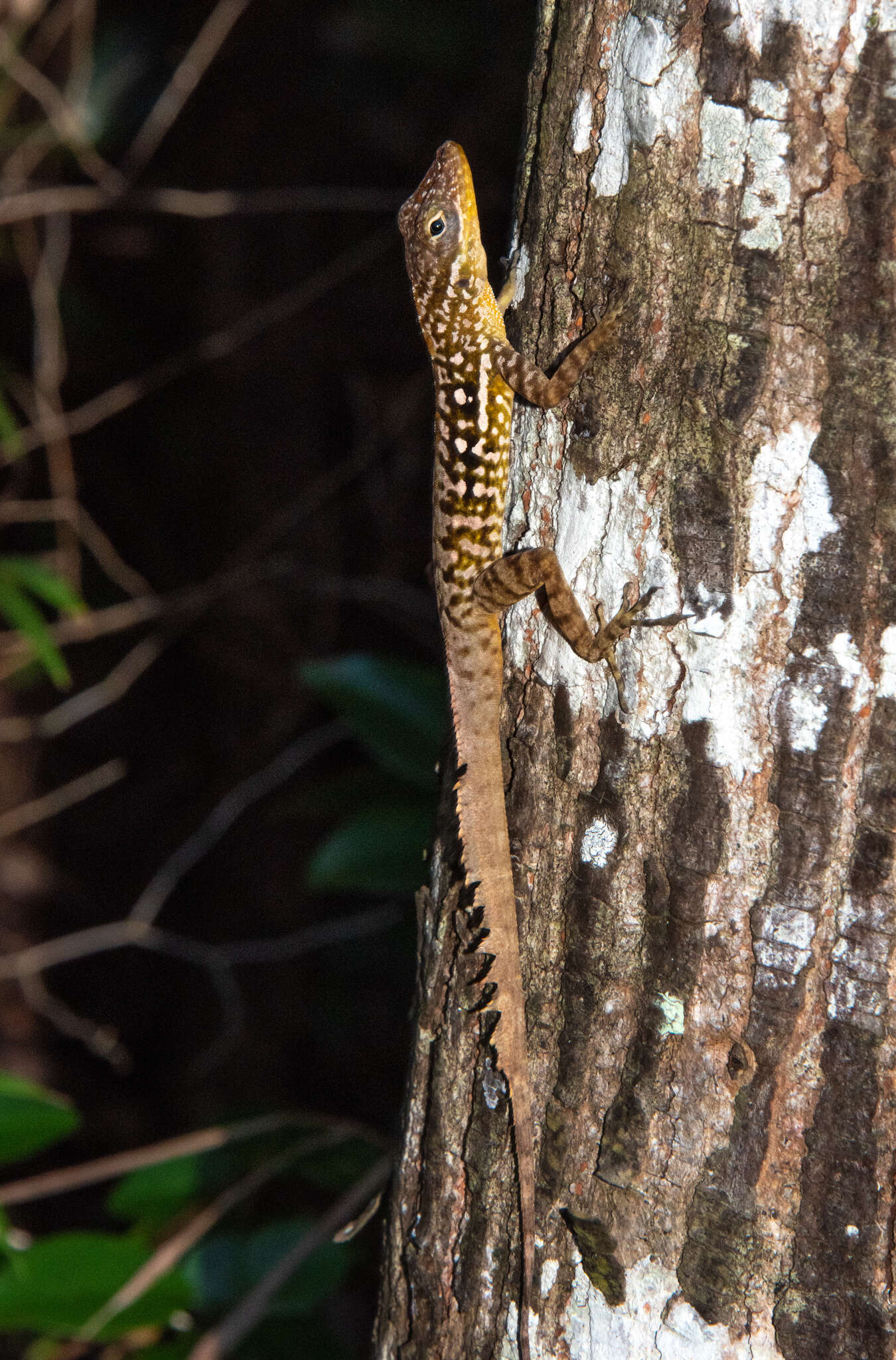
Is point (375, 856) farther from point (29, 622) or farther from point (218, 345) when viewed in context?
point (218, 345)

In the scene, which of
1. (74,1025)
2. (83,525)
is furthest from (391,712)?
(74,1025)

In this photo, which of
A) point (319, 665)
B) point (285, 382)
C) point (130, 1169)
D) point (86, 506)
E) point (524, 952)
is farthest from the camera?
point (86, 506)

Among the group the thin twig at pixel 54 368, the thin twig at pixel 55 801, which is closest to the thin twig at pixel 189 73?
the thin twig at pixel 54 368

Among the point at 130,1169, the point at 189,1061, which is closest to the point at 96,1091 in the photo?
the point at 189,1061

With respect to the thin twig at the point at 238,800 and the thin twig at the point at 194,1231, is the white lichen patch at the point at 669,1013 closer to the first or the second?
the thin twig at the point at 194,1231

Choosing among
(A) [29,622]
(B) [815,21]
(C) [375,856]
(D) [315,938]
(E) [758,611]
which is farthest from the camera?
(D) [315,938]

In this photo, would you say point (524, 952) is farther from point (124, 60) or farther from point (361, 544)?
point (124, 60)
